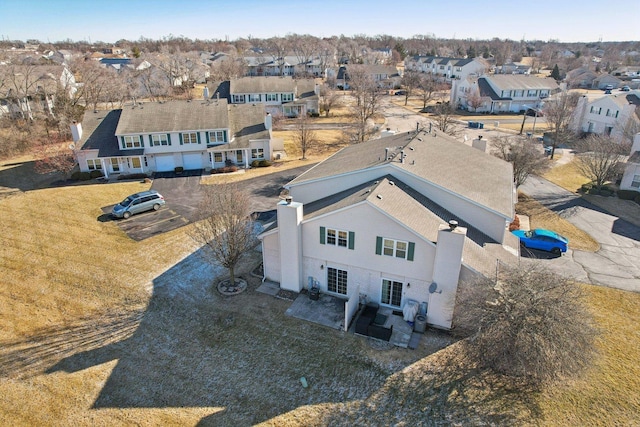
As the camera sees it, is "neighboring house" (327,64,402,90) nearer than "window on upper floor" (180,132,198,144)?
No

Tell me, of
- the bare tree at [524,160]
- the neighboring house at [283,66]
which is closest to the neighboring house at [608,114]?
the bare tree at [524,160]

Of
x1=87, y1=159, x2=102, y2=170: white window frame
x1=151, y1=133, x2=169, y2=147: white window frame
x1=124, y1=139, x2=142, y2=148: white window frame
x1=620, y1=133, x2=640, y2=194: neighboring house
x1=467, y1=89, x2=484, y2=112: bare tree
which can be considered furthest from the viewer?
x1=467, y1=89, x2=484, y2=112: bare tree

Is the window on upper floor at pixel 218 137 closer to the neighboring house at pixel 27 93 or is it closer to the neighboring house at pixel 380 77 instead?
the neighboring house at pixel 27 93

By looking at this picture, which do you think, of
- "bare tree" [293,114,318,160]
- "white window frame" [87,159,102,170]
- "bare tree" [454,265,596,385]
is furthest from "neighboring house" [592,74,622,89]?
"white window frame" [87,159,102,170]

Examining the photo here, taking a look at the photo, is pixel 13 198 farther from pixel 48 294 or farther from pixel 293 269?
pixel 293 269

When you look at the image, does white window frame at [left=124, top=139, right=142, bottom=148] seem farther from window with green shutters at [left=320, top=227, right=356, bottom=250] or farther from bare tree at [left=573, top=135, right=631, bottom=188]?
bare tree at [left=573, top=135, right=631, bottom=188]

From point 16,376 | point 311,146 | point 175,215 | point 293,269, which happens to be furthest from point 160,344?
point 311,146
